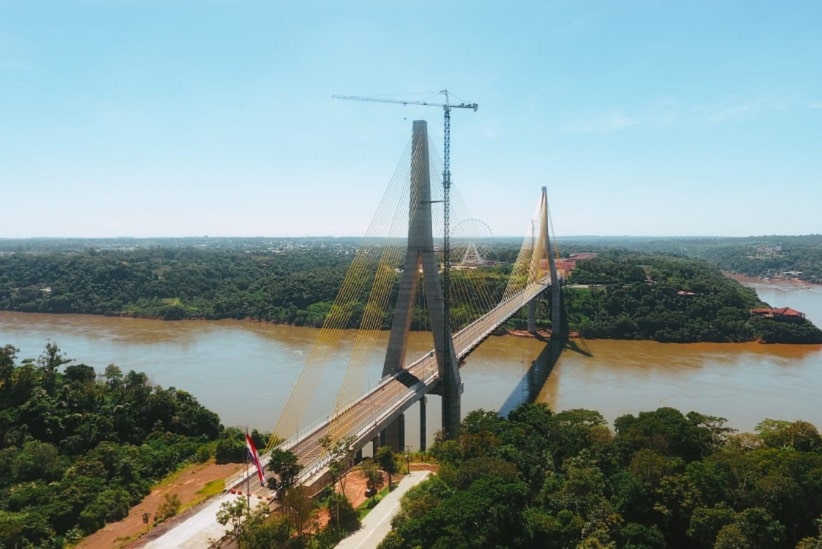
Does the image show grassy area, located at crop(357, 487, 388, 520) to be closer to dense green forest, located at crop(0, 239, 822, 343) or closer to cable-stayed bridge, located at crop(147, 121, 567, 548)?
cable-stayed bridge, located at crop(147, 121, 567, 548)

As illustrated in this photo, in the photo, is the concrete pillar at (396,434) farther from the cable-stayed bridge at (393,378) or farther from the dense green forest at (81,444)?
the dense green forest at (81,444)

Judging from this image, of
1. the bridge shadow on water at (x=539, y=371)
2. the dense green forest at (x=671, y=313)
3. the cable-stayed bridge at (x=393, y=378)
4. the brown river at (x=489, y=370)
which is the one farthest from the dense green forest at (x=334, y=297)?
the cable-stayed bridge at (x=393, y=378)

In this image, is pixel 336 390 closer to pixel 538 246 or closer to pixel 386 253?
pixel 386 253

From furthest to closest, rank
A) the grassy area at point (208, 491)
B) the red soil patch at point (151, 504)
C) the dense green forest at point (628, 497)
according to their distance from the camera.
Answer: the grassy area at point (208, 491), the red soil patch at point (151, 504), the dense green forest at point (628, 497)

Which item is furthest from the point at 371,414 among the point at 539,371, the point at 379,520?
the point at 539,371

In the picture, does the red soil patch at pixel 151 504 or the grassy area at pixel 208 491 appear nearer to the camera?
the red soil patch at pixel 151 504

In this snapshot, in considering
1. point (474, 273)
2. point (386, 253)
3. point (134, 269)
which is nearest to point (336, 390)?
point (386, 253)
